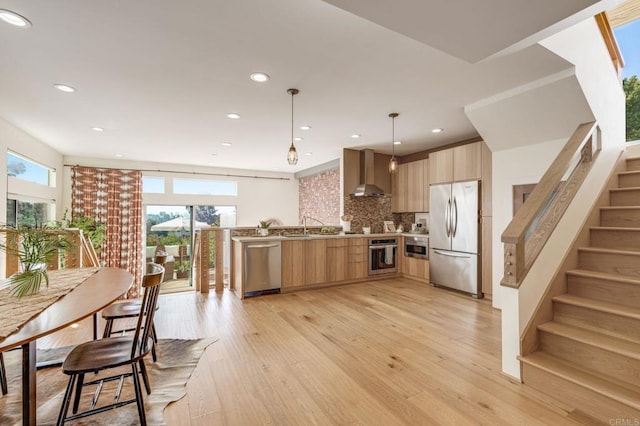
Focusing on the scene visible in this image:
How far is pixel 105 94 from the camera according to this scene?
3148mm

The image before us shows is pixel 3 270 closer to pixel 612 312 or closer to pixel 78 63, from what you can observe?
pixel 78 63

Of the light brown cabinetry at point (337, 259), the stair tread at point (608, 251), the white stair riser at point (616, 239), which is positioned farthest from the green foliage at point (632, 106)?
the light brown cabinetry at point (337, 259)

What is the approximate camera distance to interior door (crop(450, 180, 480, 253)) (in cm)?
439

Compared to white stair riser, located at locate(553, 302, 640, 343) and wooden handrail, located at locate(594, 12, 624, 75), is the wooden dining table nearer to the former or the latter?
white stair riser, located at locate(553, 302, 640, 343)

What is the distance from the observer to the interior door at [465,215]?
14.4 ft

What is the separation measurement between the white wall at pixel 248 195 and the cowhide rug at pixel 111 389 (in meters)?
5.10

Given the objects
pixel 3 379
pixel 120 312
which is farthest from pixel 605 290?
pixel 3 379

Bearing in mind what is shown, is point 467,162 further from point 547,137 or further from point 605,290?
point 605,290

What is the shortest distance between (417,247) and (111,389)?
486 cm

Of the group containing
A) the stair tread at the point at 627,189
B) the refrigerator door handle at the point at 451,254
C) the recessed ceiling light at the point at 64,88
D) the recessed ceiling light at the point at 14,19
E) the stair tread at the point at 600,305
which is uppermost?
the recessed ceiling light at the point at 64,88

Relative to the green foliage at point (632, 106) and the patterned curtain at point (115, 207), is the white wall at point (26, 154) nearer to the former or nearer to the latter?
the patterned curtain at point (115, 207)

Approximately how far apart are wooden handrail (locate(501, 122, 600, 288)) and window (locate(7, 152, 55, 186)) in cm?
618

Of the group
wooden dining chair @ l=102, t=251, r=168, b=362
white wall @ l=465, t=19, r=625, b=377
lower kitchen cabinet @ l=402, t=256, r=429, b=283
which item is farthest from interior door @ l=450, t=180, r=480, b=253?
wooden dining chair @ l=102, t=251, r=168, b=362

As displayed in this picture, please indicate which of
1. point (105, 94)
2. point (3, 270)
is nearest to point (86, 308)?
point (105, 94)
